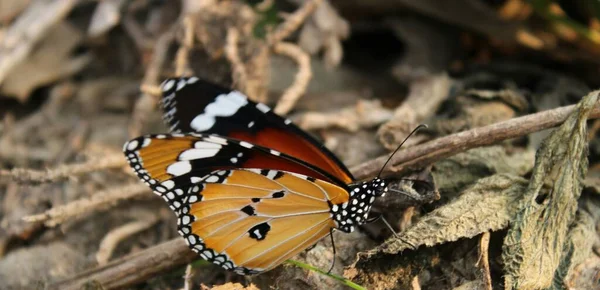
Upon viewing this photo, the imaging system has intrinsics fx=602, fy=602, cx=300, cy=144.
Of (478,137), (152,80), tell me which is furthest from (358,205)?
(152,80)

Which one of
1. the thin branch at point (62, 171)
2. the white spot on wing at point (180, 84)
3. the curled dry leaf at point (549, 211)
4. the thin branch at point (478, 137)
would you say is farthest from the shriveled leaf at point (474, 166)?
the thin branch at point (62, 171)

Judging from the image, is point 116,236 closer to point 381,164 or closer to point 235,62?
point 235,62

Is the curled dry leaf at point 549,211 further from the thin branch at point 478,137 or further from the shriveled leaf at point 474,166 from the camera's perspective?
the shriveled leaf at point 474,166

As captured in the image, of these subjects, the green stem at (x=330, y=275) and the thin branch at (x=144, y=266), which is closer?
the green stem at (x=330, y=275)

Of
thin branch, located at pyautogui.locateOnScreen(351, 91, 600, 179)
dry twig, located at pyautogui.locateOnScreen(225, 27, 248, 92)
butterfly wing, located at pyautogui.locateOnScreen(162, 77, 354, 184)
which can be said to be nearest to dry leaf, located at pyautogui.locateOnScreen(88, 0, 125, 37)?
dry twig, located at pyautogui.locateOnScreen(225, 27, 248, 92)

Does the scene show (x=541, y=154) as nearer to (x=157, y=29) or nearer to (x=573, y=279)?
(x=573, y=279)
